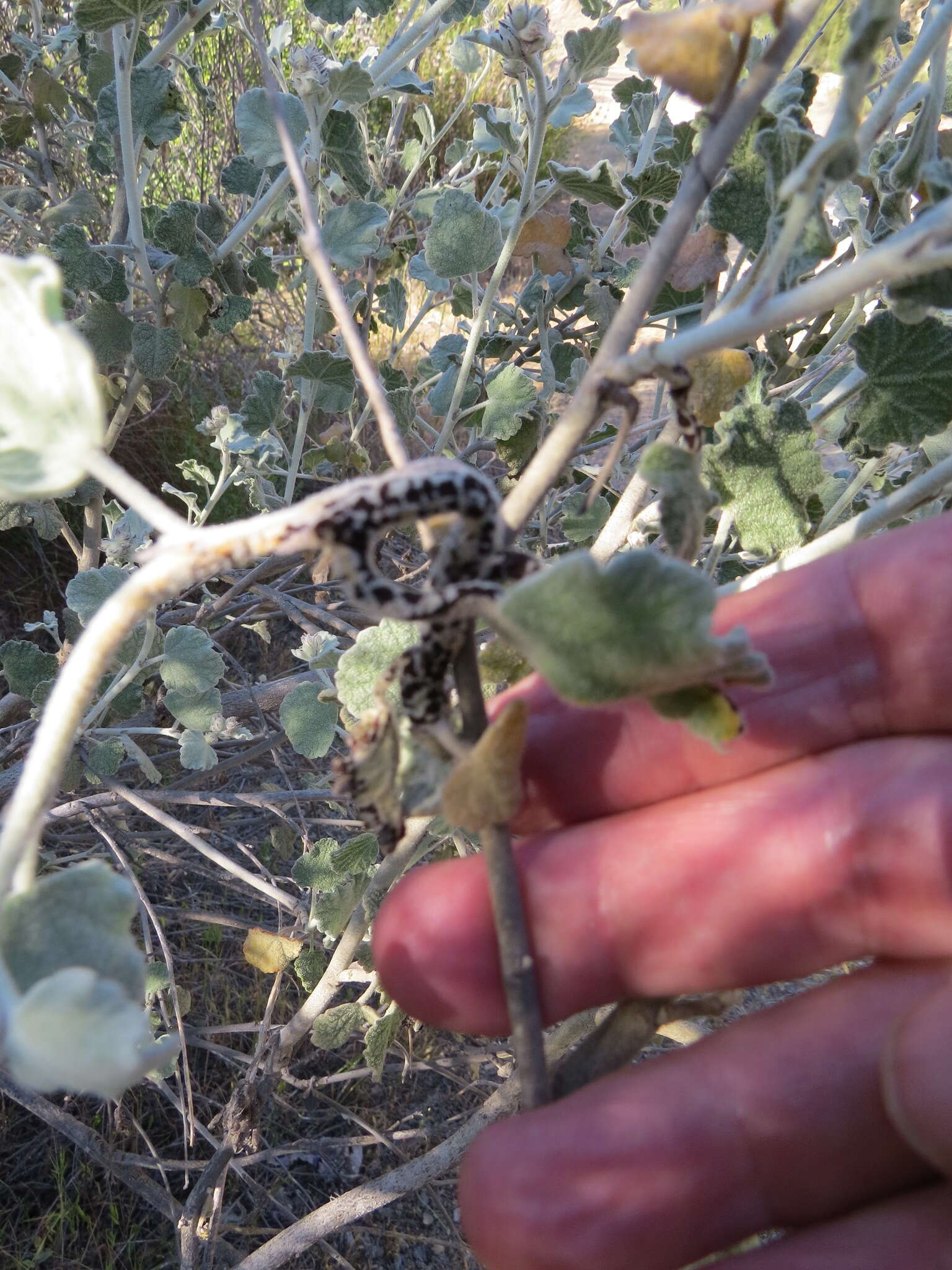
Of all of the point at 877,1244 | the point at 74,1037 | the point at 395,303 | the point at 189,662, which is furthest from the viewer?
the point at 395,303

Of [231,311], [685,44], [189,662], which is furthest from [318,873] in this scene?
[685,44]

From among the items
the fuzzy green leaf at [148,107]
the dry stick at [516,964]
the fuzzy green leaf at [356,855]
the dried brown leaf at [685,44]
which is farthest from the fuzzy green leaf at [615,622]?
the fuzzy green leaf at [148,107]

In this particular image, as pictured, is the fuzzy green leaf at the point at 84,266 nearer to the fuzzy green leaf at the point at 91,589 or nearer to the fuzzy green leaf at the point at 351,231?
the fuzzy green leaf at the point at 351,231

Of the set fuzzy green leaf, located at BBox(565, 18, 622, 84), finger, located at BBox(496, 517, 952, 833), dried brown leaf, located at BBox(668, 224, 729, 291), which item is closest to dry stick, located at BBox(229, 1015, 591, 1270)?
finger, located at BBox(496, 517, 952, 833)

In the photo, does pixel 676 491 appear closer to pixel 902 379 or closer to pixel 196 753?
pixel 902 379

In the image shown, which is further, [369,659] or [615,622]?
[369,659]
